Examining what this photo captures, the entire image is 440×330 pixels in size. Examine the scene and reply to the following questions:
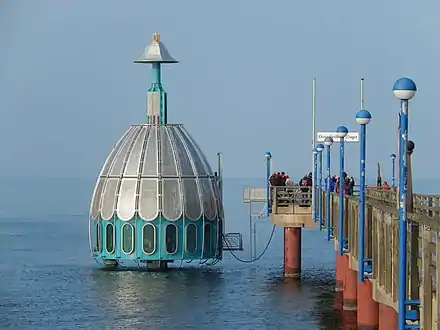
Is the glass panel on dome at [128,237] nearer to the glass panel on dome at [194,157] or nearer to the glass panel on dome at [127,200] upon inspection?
the glass panel on dome at [127,200]

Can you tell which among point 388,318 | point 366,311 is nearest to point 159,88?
point 366,311

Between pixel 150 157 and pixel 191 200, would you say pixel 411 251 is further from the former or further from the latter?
pixel 150 157

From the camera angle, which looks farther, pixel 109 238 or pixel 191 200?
pixel 109 238

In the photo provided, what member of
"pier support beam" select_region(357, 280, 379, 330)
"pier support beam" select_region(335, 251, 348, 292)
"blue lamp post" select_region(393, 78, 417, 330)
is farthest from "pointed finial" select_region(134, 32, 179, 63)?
"blue lamp post" select_region(393, 78, 417, 330)

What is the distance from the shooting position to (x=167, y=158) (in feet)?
205

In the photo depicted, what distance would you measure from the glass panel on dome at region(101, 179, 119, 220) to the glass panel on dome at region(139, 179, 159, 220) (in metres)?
1.51

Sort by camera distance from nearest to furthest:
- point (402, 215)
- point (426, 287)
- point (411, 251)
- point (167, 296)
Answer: point (426, 287) → point (402, 215) → point (411, 251) → point (167, 296)

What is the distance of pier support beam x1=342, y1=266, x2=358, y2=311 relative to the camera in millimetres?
43000

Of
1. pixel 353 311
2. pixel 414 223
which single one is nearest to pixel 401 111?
pixel 414 223

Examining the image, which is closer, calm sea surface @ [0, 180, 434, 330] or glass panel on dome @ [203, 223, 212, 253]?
calm sea surface @ [0, 180, 434, 330]

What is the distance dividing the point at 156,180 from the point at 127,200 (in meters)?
1.68

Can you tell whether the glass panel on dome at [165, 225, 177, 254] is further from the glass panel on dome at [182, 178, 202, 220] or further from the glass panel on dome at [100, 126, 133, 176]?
the glass panel on dome at [100, 126, 133, 176]

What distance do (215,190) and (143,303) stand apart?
1319 cm

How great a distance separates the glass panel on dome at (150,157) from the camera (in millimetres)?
62312
